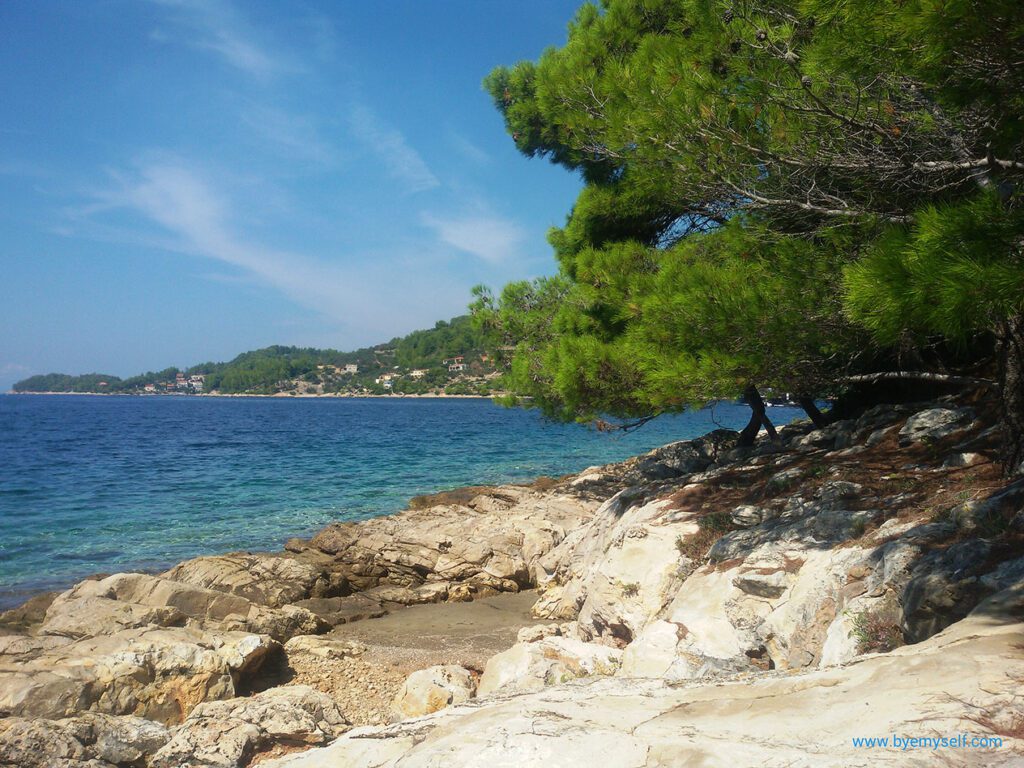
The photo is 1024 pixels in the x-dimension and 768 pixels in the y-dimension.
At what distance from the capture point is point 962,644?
3383 millimetres

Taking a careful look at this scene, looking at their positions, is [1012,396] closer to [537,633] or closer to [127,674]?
[537,633]

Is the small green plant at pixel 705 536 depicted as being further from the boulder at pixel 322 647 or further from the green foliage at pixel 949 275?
the boulder at pixel 322 647

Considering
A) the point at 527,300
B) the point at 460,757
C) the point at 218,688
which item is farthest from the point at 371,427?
the point at 460,757

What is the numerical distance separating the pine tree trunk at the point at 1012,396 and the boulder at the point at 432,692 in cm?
526

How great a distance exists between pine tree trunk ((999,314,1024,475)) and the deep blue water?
5820 millimetres

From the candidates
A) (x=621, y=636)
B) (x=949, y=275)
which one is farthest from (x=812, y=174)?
(x=621, y=636)

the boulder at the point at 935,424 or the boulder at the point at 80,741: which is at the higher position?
the boulder at the point at 935,424

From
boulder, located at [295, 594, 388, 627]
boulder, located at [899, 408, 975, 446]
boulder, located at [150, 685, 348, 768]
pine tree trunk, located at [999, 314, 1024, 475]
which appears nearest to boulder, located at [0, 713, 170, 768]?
boulder, located at [150, 685, 348, 768]

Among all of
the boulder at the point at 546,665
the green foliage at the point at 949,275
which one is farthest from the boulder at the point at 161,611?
the green foliage at the point at 949,275

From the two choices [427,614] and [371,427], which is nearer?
[427,614]

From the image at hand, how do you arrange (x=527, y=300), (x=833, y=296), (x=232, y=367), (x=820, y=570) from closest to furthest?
(x=820, y=570), (x=833, y=296), (x=527, y=300), (x=232, y=367)

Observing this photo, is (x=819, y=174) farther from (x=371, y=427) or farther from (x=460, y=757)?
(x=371, y=427)

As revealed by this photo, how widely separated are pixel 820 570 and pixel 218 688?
592 centimetres

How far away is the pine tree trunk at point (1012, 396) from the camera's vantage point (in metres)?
5.68
